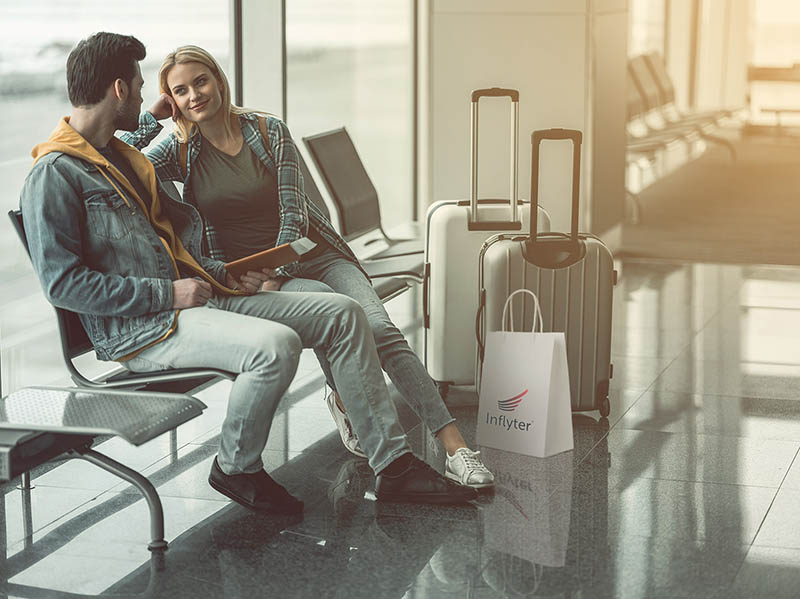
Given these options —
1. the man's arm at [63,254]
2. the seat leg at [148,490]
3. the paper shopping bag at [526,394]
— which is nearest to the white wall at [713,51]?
the paper shopping bag at [526,394]

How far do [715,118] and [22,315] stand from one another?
484 cm

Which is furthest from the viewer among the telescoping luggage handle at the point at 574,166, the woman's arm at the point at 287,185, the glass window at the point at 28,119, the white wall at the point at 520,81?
the white wall at the point at 520,81

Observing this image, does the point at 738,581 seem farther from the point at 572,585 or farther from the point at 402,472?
the point at 402,472

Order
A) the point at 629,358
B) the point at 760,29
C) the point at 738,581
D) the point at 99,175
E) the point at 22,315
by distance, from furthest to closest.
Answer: the point at 760,29, the point at 629,358, the point at 22,315, the point at 99,175, the point at 738,581

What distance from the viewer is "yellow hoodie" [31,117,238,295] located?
126 inches

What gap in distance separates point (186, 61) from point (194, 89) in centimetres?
9

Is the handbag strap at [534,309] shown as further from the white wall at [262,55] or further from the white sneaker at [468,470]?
the white wall at [262,55]

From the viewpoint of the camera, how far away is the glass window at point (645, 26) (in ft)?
24.2

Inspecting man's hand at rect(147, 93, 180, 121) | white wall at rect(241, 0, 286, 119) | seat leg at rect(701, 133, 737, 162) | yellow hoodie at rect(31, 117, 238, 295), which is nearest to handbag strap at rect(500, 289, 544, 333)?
yellow hoodie at rect(31, 117, 238, 295)

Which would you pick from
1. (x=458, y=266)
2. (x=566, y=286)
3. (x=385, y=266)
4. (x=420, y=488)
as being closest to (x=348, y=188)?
(x=385, y=266)

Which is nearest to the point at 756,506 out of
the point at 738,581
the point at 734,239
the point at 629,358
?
the point at 738,581

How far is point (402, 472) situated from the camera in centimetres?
339

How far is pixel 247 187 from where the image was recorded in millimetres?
3674

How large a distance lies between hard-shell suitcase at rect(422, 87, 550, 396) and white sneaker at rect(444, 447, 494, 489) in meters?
0.87
